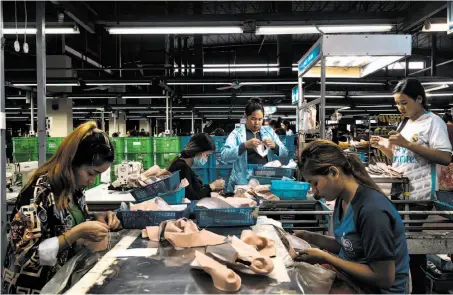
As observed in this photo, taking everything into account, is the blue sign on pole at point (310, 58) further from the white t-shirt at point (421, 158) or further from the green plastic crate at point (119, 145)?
the green plastic crate at point (119, 145)

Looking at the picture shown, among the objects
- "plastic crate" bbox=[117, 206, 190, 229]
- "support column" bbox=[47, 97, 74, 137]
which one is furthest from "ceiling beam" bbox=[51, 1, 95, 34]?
"support column" bbox=[47, 97, 74, 137]

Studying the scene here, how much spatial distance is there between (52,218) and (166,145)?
7559 mm

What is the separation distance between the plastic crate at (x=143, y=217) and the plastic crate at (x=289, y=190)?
150 cm

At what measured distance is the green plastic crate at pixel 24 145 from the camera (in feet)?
28.8

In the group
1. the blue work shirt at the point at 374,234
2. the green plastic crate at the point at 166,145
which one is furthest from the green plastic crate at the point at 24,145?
the blue work shirt at the point at 374,234

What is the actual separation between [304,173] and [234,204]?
809 mm

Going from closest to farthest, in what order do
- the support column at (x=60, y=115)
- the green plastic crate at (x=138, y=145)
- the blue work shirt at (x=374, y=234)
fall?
1. the blue work shirt at (x=374, y=234)
2. the green plastic crate at (x=138, y=145)
3. the support column at (x=60, y=115)

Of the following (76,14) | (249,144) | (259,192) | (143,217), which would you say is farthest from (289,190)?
(76,14)

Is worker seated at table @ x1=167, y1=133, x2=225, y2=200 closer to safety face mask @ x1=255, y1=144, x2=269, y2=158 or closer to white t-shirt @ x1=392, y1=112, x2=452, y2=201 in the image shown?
safety face mask @ x1=255, y1=144, x2=269, y2=158

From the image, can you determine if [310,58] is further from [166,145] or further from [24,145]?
[24,145]

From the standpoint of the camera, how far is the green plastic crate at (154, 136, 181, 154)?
9453 millimetres

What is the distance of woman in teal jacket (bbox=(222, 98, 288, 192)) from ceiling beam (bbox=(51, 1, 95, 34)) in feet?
11.3

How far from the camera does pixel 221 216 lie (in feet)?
8.30

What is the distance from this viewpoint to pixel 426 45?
70.1 feet
